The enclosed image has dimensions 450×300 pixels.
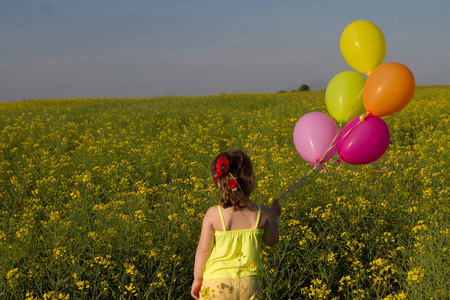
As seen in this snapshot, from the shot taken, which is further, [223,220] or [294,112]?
[294,112]

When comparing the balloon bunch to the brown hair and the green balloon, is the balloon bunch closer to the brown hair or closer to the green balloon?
the green balloon

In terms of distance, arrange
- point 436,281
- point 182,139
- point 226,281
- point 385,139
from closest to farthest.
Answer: point 226,281
point 436,281
point 385,139
point 182,139

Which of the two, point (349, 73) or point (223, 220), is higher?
point (349, 73)

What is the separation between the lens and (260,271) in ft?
7.38

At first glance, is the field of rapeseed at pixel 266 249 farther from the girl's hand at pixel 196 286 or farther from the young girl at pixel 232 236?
the young girl at pixel 232 236

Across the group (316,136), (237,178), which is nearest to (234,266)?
(237,178)

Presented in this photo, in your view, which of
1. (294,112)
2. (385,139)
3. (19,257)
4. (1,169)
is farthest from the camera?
(294,112)

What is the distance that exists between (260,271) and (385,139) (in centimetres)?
A: 170

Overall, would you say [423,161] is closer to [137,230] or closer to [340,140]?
[340,140]

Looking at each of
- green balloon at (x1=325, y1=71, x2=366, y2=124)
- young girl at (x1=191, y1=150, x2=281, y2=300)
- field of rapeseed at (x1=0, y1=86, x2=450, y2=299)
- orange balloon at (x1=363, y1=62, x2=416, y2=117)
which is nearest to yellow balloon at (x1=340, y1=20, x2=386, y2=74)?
Result: green balloon at (x1=325, y1=71, x2=366, y2=124)

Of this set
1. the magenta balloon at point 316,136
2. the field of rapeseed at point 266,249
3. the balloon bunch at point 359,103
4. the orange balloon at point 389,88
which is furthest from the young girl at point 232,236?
the orange balloon at point 389,88

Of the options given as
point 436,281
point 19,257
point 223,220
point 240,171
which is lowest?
point 436,281

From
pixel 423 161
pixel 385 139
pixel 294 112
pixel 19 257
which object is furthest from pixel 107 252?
pixel 294 112

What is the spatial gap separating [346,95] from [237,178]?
178cm
